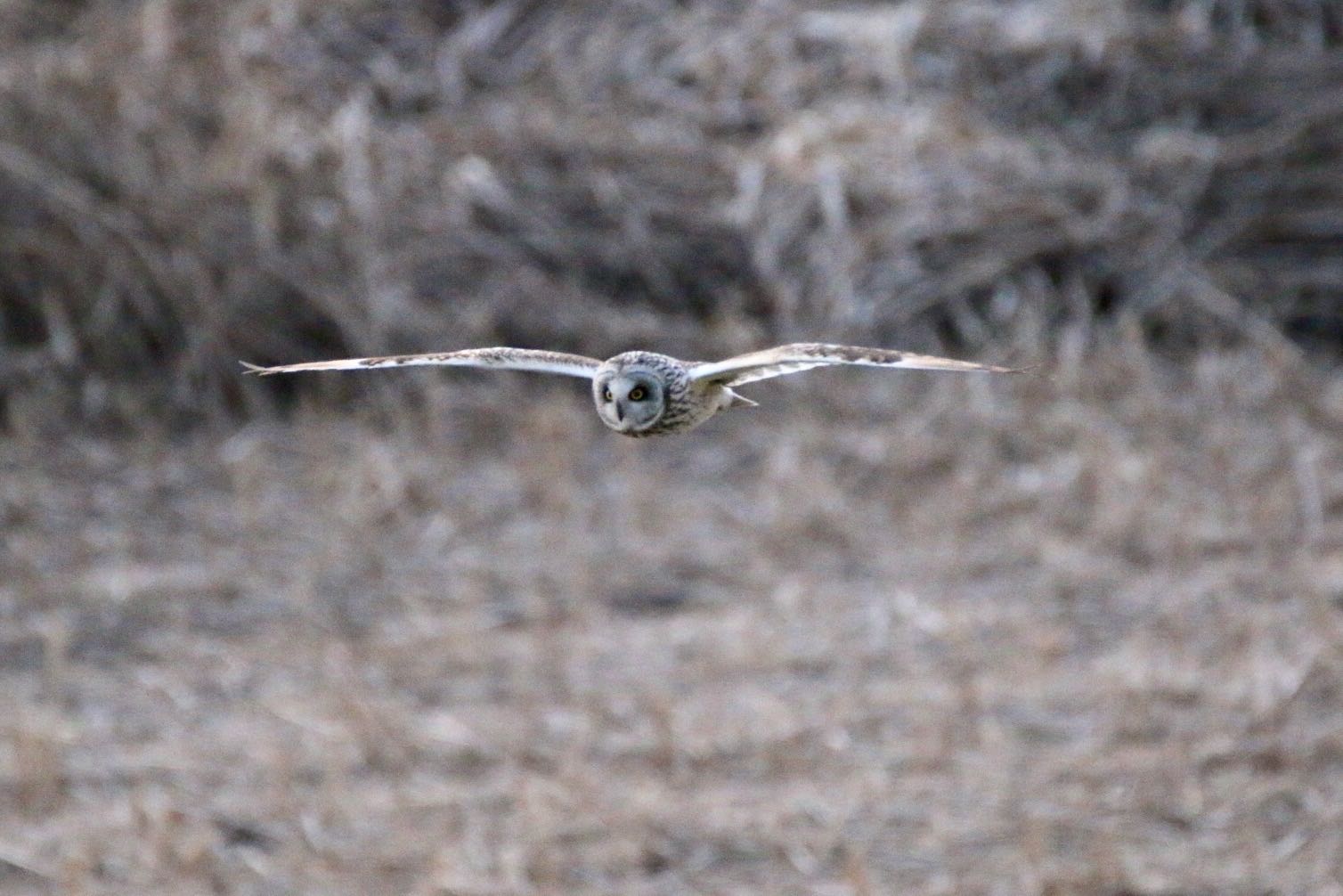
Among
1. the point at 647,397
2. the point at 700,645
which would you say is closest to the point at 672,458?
the point at 700,645

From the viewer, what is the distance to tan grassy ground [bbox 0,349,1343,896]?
4836 mm

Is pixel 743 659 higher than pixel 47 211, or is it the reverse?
pixel 47 211

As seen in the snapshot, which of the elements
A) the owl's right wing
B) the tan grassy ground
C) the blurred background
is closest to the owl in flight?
the owl's right wing

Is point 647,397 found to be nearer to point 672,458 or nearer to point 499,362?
point 499,362

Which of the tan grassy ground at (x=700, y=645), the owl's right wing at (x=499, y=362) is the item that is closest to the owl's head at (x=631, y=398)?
the owl's right wing at (x=499, y=362)

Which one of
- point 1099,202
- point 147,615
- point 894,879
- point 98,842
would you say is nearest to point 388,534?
point 147,615

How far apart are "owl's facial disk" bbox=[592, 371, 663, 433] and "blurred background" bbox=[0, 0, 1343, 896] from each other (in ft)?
7.75

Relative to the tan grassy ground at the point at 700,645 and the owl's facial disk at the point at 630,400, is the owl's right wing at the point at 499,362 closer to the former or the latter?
the owl's facial disk at the point at 630,400

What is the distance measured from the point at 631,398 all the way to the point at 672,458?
14.5 ft

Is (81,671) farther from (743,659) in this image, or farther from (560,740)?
(743,659)

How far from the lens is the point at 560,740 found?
5277 millimetres

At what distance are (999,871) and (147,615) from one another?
2.36 metres

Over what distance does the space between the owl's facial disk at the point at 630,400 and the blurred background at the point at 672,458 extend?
2361mm

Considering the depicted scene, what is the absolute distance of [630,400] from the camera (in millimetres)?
2514
